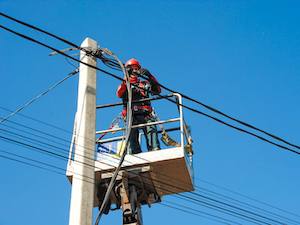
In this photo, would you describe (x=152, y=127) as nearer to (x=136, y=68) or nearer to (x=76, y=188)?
(x=136, y=68)

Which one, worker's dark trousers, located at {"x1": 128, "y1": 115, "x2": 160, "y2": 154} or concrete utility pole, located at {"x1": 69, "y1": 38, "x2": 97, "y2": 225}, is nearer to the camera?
concrete utility pole, located at {"x1": 69, "y1": 38, "x2": 97, "y2": 225}

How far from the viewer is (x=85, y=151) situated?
774cm

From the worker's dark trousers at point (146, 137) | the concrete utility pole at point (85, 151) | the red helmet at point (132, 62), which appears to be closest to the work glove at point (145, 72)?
the worker's dark trousers at point (146, 137)

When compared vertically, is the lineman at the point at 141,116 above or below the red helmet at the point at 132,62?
below

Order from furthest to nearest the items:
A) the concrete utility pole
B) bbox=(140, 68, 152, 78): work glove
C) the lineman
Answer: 1. the lineman
2. bbox=(140, 68, 152, 78): work glove
3. the concrete utility pole

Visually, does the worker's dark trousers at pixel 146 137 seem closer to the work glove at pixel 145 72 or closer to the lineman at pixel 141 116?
the lineman at pixel 141 116

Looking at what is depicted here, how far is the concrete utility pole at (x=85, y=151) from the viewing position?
7391mm

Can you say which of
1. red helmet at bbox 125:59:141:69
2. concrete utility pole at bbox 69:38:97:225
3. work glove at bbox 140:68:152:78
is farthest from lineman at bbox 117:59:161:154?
concrete utility pole at bbox 69:38:97:225

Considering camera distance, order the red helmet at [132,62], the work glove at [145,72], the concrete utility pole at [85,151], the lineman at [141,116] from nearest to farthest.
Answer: the concrete utility pole at [85,151], the work glove at [145,72], the lineman at [141,116], the red helmet at [132,62]

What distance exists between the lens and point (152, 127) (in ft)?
A: 37.5

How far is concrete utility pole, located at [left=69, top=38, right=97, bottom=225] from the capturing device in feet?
24.2

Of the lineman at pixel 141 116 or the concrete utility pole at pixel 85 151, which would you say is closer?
the concrete utility pole at pixel 85 151

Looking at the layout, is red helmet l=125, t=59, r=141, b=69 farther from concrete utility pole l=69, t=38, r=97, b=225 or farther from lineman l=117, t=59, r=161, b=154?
concrete utility pole l=69, t=38, r=97, b=225

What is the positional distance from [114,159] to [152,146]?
1.06 meters
